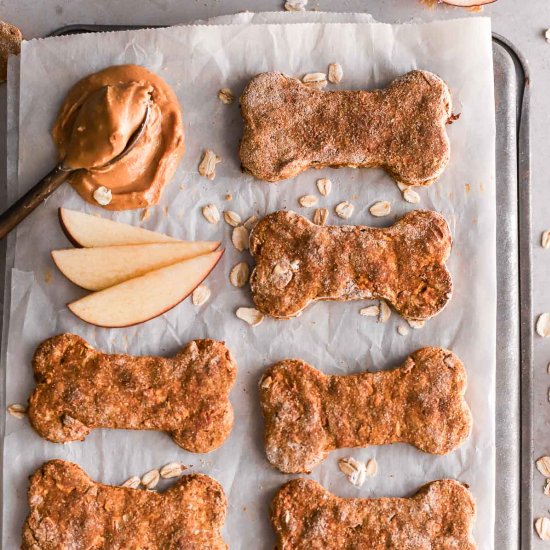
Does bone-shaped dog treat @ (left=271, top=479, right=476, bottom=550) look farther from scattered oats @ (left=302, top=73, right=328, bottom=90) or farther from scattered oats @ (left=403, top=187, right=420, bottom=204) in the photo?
scattered oats @ (left=302, top=73, right=328, bottom=90)

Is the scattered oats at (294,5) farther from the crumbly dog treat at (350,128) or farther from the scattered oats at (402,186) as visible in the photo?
the scattered oats at (402,186)

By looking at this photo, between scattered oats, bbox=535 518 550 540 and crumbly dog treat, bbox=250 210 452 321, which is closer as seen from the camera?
crumbly dog treat, bbox=250 210 452 321

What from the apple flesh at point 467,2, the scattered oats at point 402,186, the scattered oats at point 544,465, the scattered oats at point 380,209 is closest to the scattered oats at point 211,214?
the scattered oats at point 380,209

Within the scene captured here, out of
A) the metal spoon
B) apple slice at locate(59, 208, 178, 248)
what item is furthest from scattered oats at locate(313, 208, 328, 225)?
the metal spoon

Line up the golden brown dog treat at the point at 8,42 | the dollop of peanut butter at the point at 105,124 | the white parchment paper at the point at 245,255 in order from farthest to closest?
the golden brown dog treat at the point at 8,42 < the white parchment paper at the point at 245,255 < the dollop of peanut butter at the point at 105,124

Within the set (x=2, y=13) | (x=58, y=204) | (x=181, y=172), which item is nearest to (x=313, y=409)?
(x=181, y=172)

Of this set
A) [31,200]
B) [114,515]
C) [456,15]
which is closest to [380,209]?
[456,15]
